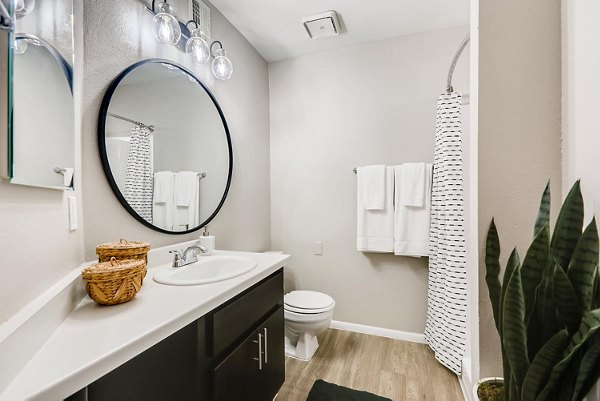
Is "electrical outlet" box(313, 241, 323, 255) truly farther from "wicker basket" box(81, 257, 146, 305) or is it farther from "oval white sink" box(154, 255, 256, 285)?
"wicker basket" box(81, 257, 146, 305)

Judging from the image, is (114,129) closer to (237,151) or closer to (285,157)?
(237,151)

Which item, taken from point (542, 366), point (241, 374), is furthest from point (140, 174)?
point (542, 366)

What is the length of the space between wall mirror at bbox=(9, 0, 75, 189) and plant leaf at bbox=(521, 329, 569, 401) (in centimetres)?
119

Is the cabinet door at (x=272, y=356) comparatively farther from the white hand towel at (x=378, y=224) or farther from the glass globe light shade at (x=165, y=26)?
the glass globe light shade at (x=165, y=26)

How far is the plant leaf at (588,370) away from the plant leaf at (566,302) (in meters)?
0.04

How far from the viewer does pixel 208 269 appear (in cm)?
141

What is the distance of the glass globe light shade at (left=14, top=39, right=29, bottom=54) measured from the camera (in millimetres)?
588

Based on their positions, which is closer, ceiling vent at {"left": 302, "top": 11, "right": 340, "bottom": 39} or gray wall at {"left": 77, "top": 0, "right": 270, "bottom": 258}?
gray wall at {"left": 77, "top": 0, "right": 270, "bottom": 258}

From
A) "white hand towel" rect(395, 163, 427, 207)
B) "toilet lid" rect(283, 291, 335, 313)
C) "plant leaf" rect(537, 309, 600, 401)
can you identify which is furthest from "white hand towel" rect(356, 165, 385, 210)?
"plant leaf" rect(537, 309, 600, 401)

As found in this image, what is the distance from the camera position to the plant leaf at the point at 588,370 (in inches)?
21.1

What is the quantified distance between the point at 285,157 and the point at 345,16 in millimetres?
1186

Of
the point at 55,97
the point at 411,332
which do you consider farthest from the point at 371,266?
the point at 55,97

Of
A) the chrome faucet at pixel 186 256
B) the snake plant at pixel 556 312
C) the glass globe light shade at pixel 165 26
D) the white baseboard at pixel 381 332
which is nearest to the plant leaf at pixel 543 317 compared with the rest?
the snake plant at pixel 556 312

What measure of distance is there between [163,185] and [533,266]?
1.53 metres
